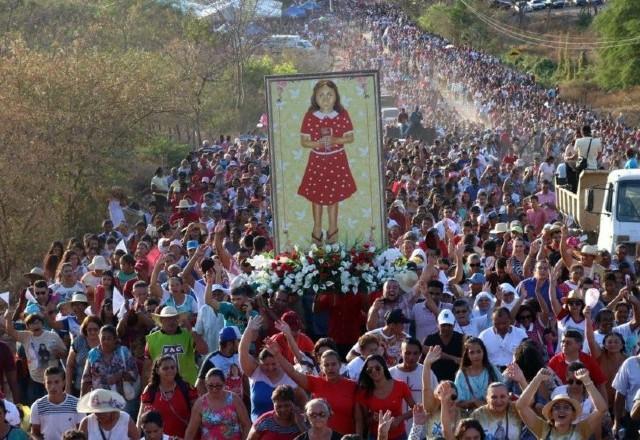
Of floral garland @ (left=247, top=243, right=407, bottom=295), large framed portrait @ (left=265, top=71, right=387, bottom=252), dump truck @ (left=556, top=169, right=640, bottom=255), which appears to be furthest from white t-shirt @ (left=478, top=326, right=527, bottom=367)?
dump truck @ (left=556, top=169, right=640, bottom=255)

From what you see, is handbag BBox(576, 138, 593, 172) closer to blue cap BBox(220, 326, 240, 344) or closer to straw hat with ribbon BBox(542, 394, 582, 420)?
blue cap BBox(220, 326, 240, 344)

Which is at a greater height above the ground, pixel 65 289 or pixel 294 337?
pixel 294 337

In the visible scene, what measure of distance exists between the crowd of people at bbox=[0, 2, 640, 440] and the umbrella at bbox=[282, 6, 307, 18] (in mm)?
76051

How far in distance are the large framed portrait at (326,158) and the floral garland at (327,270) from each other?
0.79 metres

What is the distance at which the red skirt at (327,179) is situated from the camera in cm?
1684

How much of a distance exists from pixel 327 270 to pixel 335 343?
1.83 metres

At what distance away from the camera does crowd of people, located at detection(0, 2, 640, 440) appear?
1051 cm

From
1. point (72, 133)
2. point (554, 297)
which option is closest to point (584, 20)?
point (72, 133)

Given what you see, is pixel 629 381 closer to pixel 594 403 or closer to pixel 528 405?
pixel 594 403

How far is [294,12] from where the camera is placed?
100000mm

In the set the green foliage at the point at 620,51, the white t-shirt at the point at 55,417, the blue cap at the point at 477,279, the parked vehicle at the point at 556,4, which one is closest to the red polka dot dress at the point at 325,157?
the blue cap at the point at 477,279

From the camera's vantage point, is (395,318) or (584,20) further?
(584,20)

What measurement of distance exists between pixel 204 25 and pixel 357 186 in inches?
1660

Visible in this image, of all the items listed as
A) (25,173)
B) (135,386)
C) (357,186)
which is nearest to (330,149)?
(357,186)
